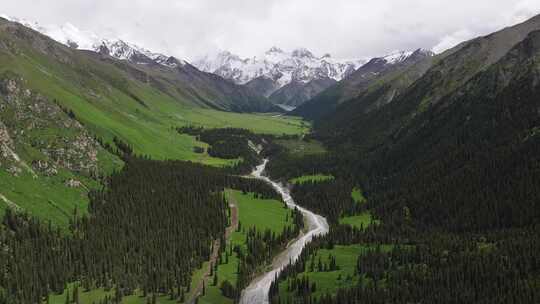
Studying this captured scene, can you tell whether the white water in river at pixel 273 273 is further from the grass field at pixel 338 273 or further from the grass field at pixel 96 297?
the grass field at pixel 96 297

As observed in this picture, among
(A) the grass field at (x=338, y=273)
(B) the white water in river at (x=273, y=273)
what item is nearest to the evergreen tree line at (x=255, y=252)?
(B) the white water in river at (x=273, y=273)

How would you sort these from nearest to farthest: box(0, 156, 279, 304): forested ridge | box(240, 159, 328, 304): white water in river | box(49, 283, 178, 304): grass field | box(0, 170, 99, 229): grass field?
box(49, 283, 178, 304): grass field → box(0, 156, 279, 304): forested ridge → box(240, 159, 328, 304): white water in river → box(0, 170, 99, 229): grass field

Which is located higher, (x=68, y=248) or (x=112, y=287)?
(x=68, y=248)

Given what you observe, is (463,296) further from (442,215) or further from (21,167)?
(21,167)

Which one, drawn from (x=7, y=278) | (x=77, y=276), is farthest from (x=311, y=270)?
(x=7, y=278)

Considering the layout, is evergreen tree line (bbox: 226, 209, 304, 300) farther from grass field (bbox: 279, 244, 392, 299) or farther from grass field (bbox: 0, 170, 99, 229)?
grass field (bbox: 0, 170, 99, 229)

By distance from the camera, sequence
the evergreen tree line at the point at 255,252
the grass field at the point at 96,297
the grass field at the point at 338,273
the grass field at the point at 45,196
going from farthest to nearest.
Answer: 1. the grass field at the point at 45,196
2. the evergreen tree line at the point at 255,252
3. the grass field at the point at 338,273
4. the grass field at the point at 96,297

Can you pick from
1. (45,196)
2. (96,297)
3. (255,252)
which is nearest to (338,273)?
(255,252)

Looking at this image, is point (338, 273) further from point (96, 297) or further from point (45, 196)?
point (45, 196)

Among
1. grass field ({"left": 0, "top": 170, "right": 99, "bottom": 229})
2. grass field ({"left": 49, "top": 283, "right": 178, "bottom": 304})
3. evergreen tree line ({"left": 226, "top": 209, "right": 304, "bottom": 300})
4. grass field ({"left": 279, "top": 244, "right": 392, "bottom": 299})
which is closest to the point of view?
grass field ({"left": 49, "top": 283, "right": 178, "bottom": 304})

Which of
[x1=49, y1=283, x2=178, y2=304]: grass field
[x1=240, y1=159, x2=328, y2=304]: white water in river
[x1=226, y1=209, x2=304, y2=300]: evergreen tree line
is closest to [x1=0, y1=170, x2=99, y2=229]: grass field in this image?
[x1=49, y1=283, x2=178, y2=304]: grass field

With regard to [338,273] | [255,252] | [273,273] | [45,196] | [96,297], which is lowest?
[96,297]
